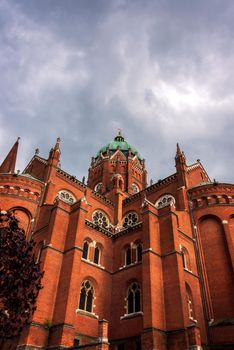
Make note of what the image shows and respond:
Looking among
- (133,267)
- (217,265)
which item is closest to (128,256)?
(133,267)

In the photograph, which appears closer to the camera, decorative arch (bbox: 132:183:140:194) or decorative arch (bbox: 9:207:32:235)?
decorative arch (bbox: 9:207:32:235)

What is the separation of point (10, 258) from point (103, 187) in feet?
116

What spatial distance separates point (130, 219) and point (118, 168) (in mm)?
14565

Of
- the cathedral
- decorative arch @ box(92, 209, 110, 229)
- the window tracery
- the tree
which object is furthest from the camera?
decorative arch @ box(92, 209, 110, 229)

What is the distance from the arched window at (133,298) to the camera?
84.7ft

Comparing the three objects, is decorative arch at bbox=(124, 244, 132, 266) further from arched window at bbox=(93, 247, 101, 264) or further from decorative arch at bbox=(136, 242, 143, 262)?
arched window at bbox=(93, 247, 101, 264)

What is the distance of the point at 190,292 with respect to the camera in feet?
85.4

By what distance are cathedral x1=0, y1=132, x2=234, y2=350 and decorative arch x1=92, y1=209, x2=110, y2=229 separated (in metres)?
0.17

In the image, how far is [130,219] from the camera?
127ft

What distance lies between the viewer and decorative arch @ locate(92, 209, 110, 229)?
36756 millimetres

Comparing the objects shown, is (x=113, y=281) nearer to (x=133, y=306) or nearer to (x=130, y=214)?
(x=133, y=306)

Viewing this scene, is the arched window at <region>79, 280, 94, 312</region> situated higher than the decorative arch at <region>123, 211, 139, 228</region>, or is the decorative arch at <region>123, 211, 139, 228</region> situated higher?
the decorative arch at <region>123, 211, 139, 228</region>

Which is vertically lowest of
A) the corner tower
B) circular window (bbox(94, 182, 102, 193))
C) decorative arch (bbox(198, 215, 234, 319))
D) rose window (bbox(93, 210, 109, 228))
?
decorative arch (bbox(198, 215, 234, 319))

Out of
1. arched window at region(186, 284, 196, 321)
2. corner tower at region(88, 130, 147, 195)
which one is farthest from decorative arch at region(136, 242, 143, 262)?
corner tower at region(88, 130, 147, 195)
